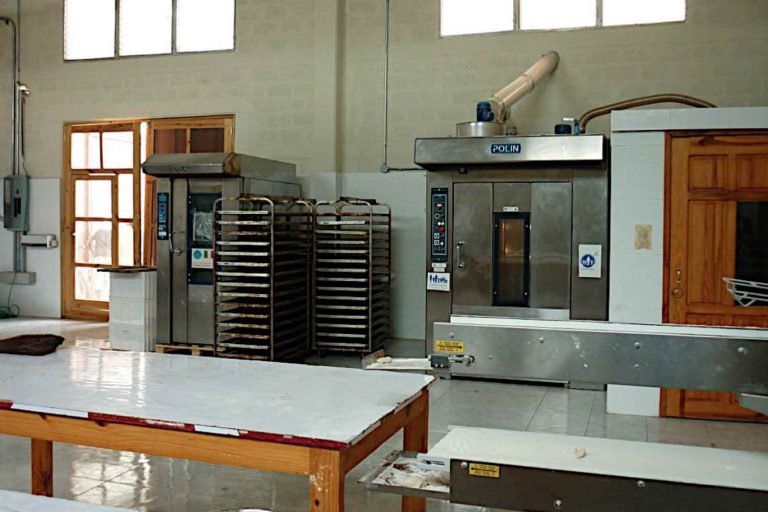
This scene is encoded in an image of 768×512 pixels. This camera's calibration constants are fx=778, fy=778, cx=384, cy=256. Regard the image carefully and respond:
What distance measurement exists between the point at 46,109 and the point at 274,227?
453 cm

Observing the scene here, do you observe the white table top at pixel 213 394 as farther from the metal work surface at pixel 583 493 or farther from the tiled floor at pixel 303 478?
the tiled floor at pixel 303 478

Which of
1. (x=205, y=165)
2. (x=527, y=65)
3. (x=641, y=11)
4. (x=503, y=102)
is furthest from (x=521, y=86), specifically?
(x=205, y=165)

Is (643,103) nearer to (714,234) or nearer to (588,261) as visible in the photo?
(588,261)

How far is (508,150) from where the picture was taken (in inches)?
248

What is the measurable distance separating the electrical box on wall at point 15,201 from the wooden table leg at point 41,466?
716 centimetres

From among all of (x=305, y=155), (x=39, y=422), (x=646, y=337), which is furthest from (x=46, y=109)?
(x=646, y=337)

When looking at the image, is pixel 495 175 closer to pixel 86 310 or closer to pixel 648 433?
pixel 648 433

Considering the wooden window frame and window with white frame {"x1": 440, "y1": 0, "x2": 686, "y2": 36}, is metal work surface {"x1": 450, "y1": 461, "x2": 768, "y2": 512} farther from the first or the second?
the wooden window frame

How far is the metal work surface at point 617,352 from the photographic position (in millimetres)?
2082

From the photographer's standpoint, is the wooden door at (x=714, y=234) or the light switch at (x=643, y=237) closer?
the wooden door at (x=714, y=234)

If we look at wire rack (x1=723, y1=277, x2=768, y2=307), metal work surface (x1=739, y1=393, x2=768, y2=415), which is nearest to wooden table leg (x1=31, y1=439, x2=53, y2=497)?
metal work surface (x1=739, y1=393, x2=768, y2=415)

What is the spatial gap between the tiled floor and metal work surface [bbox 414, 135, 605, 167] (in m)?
1.87

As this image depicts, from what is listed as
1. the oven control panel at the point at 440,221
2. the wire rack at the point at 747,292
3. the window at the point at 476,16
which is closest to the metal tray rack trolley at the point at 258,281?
the oven control panel at the point at 440,221

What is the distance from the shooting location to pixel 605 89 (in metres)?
7.59
